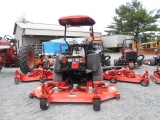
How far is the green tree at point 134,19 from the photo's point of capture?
1368 inches

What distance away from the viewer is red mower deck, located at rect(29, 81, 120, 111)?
4418mm

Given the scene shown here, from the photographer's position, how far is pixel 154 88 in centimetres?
645

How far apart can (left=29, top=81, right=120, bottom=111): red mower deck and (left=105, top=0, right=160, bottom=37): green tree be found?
103ft

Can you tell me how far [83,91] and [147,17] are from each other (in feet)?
106

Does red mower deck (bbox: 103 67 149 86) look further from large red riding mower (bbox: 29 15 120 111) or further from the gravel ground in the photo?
large red riding mower (bbox: 29 15 120 111)

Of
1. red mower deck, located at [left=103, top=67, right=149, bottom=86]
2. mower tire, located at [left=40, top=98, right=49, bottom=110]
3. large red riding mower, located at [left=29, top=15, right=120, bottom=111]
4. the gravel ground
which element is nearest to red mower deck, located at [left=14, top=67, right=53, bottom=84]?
the gravel ground

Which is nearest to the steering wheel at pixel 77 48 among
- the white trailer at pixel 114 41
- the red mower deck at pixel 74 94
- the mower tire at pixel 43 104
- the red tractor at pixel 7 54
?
the red mower deck at pixel 74 94

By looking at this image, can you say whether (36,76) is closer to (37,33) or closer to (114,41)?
(37,33)

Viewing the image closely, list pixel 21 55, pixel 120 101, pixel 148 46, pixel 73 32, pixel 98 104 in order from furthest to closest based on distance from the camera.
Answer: pixel 73 32, pixel 148 46, pixel 21 55, pixel 120 101, pixel 98 104

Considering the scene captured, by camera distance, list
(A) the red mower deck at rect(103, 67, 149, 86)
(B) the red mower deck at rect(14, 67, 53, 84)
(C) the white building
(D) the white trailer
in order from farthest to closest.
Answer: (D) the white trailer
(C) the white building
(B) the red mower deck at rect(14, 67, 53, 84)
(A) the red mower deck at rect(103, 67, 149, 86)

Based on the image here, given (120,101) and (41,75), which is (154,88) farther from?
(41,75)

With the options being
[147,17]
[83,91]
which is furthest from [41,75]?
[147,17]

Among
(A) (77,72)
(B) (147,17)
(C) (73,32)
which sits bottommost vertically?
(A) (77,72)

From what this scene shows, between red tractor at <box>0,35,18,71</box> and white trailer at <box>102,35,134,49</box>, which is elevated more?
white trailer at <box>102,35,134,49</box>
